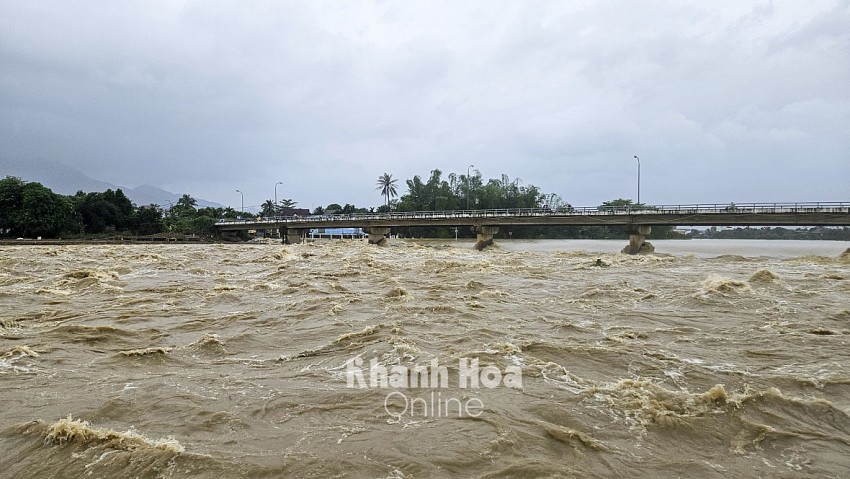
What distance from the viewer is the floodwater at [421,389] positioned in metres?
4.20

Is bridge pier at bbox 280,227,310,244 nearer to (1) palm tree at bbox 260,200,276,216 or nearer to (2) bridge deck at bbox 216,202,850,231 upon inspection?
(2) bridge deck at bbox 216,202,850,231

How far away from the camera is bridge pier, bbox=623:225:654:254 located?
46406 mm

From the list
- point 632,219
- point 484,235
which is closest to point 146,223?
point 484,235

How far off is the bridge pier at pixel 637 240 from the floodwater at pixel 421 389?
114ft

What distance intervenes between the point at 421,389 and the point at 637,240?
153 feet

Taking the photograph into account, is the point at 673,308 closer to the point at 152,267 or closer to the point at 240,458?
the point at 240,458

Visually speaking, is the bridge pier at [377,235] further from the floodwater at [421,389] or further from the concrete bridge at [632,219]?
the floodwater at [421,389]

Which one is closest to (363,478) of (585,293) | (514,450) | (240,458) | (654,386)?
(240,458)

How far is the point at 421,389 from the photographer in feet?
19.9

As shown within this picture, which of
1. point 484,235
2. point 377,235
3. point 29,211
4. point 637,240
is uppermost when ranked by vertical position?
point 29,211

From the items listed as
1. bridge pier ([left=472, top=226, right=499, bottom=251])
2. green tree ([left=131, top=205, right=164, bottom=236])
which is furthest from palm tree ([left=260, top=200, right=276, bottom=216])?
bridge pier ([left=472, top=226, right=499, bottom=251])

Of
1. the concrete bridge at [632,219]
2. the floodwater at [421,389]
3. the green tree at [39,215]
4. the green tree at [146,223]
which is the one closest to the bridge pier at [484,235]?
the concrete bridge at [632,219]

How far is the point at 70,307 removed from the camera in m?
12.1

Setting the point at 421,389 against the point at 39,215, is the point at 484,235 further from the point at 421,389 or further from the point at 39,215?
the point at 39,215
